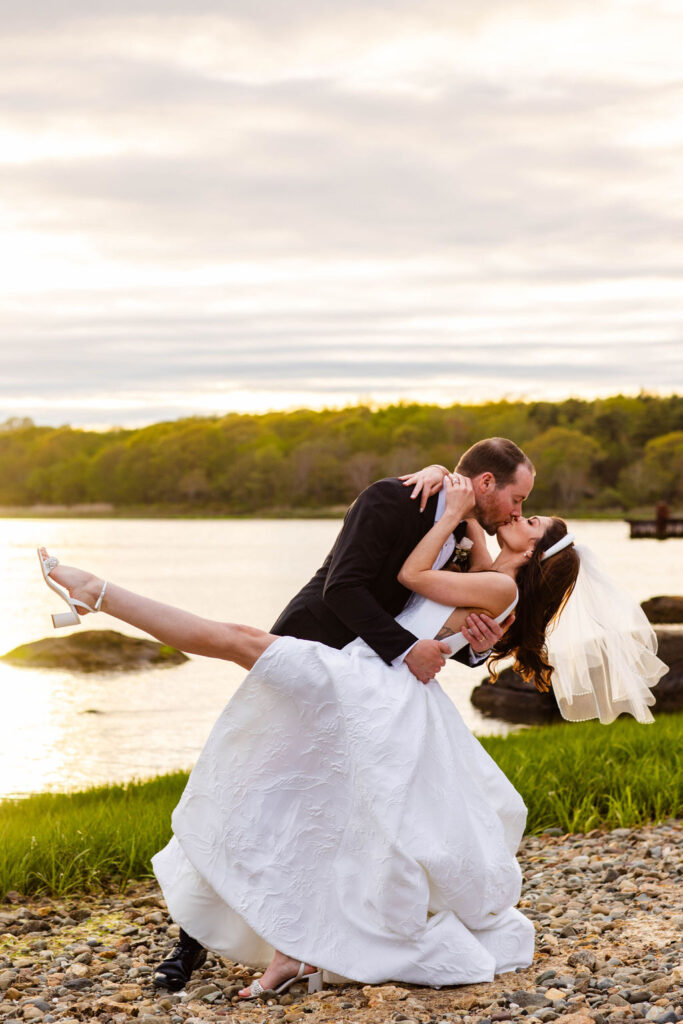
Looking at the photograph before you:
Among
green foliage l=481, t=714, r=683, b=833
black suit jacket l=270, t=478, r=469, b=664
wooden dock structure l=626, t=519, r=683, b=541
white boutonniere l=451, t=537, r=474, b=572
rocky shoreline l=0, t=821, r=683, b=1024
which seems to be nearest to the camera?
rocky shoreline l=0, t=821, r=683, b=1024

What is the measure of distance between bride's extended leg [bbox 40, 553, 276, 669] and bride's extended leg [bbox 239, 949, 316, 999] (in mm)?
1255

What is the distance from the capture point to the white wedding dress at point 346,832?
176 inches

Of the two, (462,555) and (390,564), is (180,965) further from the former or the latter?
(462,555)

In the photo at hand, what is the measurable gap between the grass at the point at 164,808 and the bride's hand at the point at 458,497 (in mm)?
3564

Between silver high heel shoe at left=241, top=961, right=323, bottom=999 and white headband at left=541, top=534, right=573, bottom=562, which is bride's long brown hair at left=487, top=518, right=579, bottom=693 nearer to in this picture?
white headband at left=541, top=534, right=573, bottom=562

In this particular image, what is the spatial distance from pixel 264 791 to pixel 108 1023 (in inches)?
43.5

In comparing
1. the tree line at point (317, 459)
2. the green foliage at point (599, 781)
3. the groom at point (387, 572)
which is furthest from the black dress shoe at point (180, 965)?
the tree line at point (317, 459)

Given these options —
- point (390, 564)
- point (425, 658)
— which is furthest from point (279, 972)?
point (390, 564)

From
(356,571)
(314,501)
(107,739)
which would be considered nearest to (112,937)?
(356,571)

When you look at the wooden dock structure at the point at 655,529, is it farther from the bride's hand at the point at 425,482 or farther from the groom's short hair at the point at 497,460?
the bride's hand at the point at 425,482

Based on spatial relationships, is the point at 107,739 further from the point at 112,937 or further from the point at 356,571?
the point at 356,571

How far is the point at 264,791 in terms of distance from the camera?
4633 millimetres

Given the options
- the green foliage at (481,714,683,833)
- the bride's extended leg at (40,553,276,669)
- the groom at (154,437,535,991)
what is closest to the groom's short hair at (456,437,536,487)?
the groom at (154,437,535,991)

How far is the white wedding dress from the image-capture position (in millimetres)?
4473
